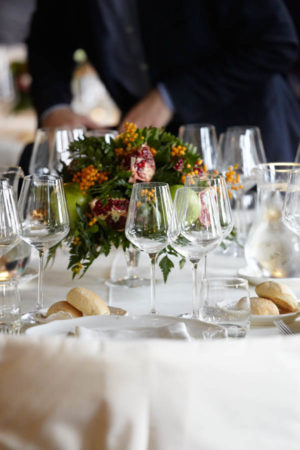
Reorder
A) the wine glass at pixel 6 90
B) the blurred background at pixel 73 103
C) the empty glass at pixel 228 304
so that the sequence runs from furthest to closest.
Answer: the wine glass at pixel 6 90 < the blurred background at pixel 73 103 < the empty glass at pixel 228 304

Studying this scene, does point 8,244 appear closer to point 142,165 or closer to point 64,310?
point 64,310

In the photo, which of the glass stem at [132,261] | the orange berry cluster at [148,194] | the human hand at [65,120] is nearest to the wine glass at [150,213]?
the orange berry cluster at [148,194]

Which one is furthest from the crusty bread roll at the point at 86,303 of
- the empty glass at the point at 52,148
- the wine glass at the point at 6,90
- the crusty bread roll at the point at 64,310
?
the wine glass at the point at 6,90

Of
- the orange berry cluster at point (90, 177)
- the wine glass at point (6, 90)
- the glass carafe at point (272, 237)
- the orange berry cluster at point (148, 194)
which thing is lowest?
the glass carafe at point (272, 237)

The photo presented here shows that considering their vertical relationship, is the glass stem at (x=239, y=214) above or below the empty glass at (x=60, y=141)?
below

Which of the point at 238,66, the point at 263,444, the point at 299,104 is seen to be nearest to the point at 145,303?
the point at 263,444

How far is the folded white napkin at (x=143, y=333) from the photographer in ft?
2.74

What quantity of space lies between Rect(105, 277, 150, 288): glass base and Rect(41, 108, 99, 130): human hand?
5.25 ft

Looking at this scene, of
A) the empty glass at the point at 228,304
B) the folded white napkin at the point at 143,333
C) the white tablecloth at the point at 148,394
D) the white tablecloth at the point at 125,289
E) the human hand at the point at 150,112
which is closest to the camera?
the white tablecloth at the point at 148,394

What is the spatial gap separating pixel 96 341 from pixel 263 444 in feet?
0.64

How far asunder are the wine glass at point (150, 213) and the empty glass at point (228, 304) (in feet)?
0.47

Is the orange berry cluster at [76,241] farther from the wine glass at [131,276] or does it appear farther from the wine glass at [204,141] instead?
the wine glass at [204,141]

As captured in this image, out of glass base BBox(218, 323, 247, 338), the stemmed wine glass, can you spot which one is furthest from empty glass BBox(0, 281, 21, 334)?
glass base BBox(218, 323, 247, 338)

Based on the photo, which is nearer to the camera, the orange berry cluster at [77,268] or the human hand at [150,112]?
the orange berry cluster at [77,268]
